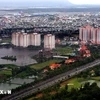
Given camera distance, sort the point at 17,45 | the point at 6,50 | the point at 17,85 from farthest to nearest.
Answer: the point at 17,45, the point at 6,50, the point at 17,85

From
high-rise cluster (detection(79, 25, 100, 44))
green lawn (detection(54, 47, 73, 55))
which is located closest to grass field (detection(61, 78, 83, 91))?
green lawn (detection(54, 47, 73, 55))

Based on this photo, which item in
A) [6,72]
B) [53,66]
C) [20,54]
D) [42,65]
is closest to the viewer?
[6,72]

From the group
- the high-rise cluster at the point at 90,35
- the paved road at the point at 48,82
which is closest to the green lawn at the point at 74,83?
the paved road at the point at 48,82

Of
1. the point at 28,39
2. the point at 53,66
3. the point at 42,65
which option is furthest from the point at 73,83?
the point at 28,39

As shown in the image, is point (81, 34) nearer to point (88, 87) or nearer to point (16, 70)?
point (16, 70)

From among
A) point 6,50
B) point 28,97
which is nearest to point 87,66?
point 28,97

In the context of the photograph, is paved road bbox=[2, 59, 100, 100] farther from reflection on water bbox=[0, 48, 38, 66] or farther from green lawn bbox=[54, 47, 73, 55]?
green lawn bbox=[54, 47, 73, 55]

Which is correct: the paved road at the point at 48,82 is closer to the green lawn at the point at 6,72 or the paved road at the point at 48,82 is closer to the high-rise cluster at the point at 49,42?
the green lawn at the point at 6,72

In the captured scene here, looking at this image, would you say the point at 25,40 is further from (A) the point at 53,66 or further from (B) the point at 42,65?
(A) the point at 53,66
